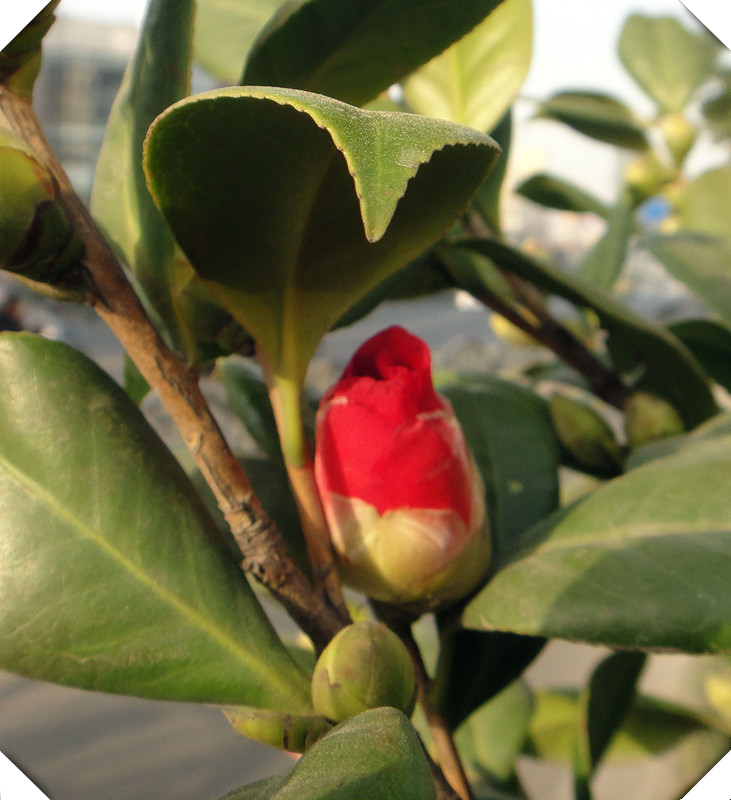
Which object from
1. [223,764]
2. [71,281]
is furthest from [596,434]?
[223,764]

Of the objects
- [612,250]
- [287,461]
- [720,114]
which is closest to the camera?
[287,461]

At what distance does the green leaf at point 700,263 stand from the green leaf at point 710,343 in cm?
4

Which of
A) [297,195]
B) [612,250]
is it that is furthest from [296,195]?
[612,250]

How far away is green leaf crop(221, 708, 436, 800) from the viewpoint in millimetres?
175

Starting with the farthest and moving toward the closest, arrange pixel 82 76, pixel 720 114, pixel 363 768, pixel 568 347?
pixel 82 76, pixel 720 114, pixel 568 347, pixel 363 768

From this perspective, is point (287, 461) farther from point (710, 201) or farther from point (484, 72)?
point (710, 201)

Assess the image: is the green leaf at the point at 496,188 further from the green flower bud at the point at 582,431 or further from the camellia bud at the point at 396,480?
the camellia bud at the point at 396,480

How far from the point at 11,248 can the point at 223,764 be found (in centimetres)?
67

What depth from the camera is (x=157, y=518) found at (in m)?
0.25

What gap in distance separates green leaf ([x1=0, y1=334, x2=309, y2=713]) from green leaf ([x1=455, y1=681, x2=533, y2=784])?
39 centimetres

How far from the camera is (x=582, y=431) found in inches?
17.8

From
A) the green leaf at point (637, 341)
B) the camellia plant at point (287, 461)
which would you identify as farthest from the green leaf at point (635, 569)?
the green leaf at point (637, 341)

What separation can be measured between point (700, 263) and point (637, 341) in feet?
0.29

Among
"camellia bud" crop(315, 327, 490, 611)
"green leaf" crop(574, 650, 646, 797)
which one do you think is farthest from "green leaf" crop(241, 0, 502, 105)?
"green leaf" crop(574, 650, 646, 797)
